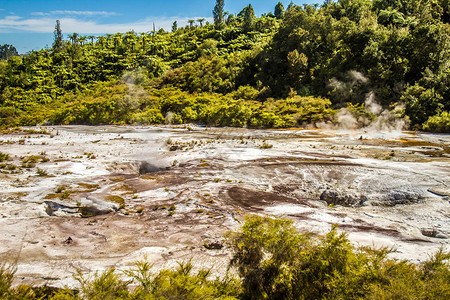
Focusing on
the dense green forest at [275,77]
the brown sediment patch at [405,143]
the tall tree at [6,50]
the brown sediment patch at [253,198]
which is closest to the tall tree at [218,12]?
the dense green forest at [275,77]

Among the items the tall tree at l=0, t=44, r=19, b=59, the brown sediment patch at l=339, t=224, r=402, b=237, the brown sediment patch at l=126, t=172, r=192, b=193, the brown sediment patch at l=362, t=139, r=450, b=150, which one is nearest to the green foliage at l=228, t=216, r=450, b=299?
the brown sediment patch at l=339, t=224, r=402, b=237

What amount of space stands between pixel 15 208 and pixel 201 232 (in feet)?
16.4

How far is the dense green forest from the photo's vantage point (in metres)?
22.7

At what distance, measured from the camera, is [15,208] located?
6.95 meters

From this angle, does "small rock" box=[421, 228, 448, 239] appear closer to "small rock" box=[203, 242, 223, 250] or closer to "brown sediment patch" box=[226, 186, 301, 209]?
"brown sediment patch" box=[226, 186, 301, 209]

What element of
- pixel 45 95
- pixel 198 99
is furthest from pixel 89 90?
pixel 198 99

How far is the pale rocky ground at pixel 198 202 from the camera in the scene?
A: 513cm

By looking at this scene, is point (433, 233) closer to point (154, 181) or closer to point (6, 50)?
point (154, 181)

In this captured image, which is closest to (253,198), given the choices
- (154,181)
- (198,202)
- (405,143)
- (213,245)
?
(198,202)

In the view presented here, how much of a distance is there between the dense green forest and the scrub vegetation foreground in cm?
1903

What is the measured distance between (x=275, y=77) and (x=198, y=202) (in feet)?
96.4

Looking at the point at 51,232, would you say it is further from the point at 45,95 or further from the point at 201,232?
the point at 45,95

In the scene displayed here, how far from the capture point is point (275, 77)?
34062 mm

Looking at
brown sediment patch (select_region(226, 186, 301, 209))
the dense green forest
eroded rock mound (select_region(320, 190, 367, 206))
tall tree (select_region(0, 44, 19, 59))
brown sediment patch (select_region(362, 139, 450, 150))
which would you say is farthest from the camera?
tall tree (select_region(0, 44, 19, 59))
